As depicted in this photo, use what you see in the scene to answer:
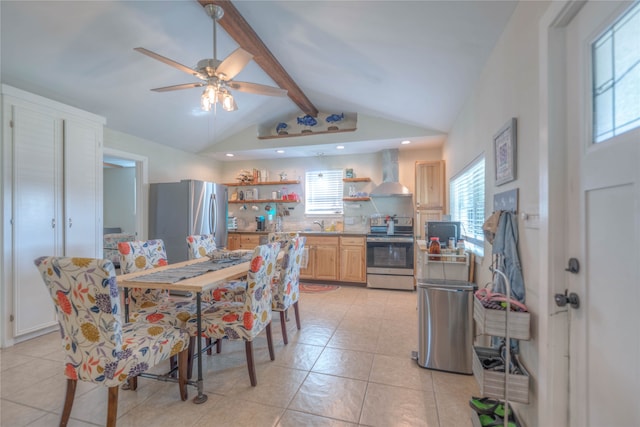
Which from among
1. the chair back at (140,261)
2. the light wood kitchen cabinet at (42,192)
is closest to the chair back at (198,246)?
the chair back at (140,261)

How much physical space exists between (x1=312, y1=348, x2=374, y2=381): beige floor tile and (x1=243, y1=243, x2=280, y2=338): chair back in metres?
0.61

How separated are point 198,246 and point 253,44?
2.23 meters

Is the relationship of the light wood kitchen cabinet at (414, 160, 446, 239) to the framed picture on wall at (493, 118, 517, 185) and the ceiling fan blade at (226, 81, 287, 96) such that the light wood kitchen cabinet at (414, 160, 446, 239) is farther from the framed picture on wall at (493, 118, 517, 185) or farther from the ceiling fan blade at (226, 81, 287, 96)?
the ceiling fan blade at (226, 81, 287, 96)

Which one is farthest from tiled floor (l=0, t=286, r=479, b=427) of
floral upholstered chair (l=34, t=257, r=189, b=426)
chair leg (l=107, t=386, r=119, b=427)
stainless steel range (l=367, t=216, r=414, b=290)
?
stainless steel range (l=367, t=216, r=414, b=290)

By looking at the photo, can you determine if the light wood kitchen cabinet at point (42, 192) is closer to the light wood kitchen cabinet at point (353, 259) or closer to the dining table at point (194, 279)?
the dining table at point (194, 279)

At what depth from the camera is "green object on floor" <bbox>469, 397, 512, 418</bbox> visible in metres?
1.52

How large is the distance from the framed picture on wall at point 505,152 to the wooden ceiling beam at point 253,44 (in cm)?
236

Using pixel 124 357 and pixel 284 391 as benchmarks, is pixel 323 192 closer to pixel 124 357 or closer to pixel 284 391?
pixel 284 391

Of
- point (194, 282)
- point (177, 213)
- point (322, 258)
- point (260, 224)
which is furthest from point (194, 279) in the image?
point (260, 224)

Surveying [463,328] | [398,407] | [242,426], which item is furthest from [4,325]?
[463,328]

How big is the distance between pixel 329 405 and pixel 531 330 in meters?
1.27

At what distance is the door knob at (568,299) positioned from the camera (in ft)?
3.68

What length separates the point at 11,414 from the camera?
1624 mm

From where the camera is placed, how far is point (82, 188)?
2982 mm
